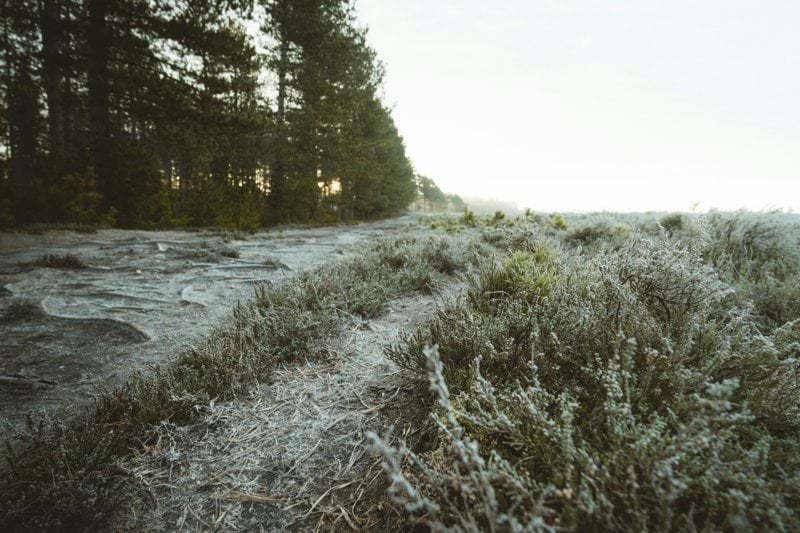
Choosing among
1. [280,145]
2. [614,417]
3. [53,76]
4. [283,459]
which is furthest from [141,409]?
[280,145]

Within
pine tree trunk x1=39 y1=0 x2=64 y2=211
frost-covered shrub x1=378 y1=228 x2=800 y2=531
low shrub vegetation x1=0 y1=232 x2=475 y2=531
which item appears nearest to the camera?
frost-covered shrub x1=378 y1=228 x2=800 y2=531

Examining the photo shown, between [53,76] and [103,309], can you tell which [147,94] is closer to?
[53,76]

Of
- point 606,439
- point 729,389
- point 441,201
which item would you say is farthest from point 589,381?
point 441,201

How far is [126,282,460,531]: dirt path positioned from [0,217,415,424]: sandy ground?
3.31 ft

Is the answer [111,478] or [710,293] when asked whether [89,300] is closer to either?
[111,478]

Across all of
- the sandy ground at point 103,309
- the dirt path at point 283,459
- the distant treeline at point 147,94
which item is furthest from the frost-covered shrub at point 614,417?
the distant treeline at point 147,94

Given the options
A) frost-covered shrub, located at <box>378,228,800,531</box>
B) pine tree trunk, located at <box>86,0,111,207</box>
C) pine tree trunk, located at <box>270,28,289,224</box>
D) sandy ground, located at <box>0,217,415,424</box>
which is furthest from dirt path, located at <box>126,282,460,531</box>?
pine tree trunk, located at <box>270,28,289,224</box>

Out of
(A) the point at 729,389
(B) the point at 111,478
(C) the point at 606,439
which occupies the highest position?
(A) the point at 729,389

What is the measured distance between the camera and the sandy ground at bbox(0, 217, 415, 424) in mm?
2199

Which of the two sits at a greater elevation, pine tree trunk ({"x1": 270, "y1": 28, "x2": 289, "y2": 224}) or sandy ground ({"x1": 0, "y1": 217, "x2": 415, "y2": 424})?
pine tree trunk ({"x1": 270, "y1": 28, "x2": 289, "y2": 224})

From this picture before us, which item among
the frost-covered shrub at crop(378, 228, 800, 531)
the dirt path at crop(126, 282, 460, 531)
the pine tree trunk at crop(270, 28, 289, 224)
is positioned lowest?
the dirt path at crop(126, 282, 460, 531)

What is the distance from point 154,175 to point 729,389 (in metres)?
14.5

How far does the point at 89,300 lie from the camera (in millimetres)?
3615

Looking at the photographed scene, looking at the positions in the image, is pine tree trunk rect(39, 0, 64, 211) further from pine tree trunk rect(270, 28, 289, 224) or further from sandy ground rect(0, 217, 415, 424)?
pine tree trunk rect(270, 28, 289, 224)
